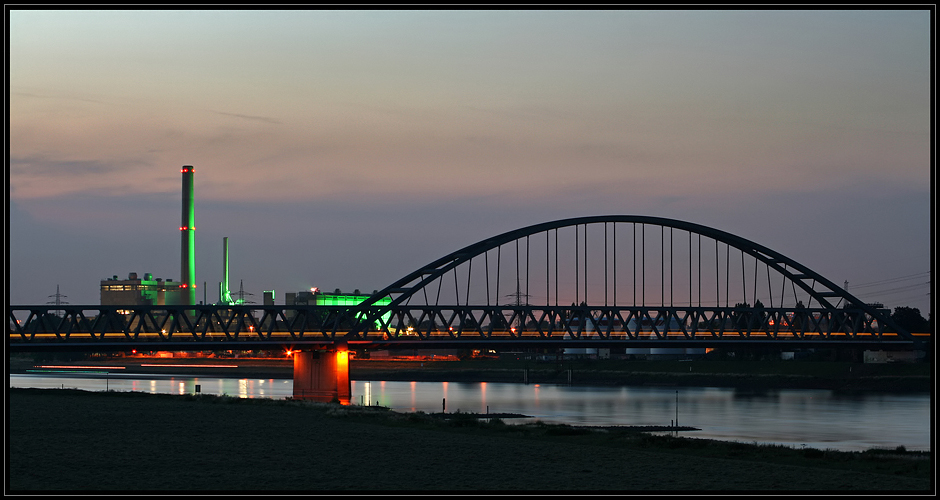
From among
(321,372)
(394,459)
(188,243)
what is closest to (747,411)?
(321,372)

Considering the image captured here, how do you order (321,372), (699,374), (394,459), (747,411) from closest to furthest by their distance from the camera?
(394,459), (747,411), (321,372), (699,374)

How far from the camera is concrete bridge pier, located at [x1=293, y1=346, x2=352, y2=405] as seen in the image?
10362 centimetres

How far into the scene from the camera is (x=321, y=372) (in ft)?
346

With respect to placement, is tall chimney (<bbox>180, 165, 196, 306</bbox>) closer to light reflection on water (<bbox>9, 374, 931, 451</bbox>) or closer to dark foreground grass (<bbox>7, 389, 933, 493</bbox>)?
light reflection on water (<bbox>9, 374, 931, 451</bbox>)

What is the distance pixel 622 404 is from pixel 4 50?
8575 centimetres

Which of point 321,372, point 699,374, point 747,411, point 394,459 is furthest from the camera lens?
point 699,374

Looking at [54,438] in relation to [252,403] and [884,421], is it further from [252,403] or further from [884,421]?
[884,421]

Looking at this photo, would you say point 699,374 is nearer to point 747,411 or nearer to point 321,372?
point 747,411

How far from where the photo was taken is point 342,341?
347ft

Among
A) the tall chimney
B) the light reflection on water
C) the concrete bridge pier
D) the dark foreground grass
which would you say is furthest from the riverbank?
the dark foreground grass

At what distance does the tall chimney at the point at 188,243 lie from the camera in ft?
544

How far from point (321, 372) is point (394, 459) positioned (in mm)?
69567

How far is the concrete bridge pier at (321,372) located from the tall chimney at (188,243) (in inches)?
2539

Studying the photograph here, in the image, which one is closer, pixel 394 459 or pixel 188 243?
pixel 394 459
